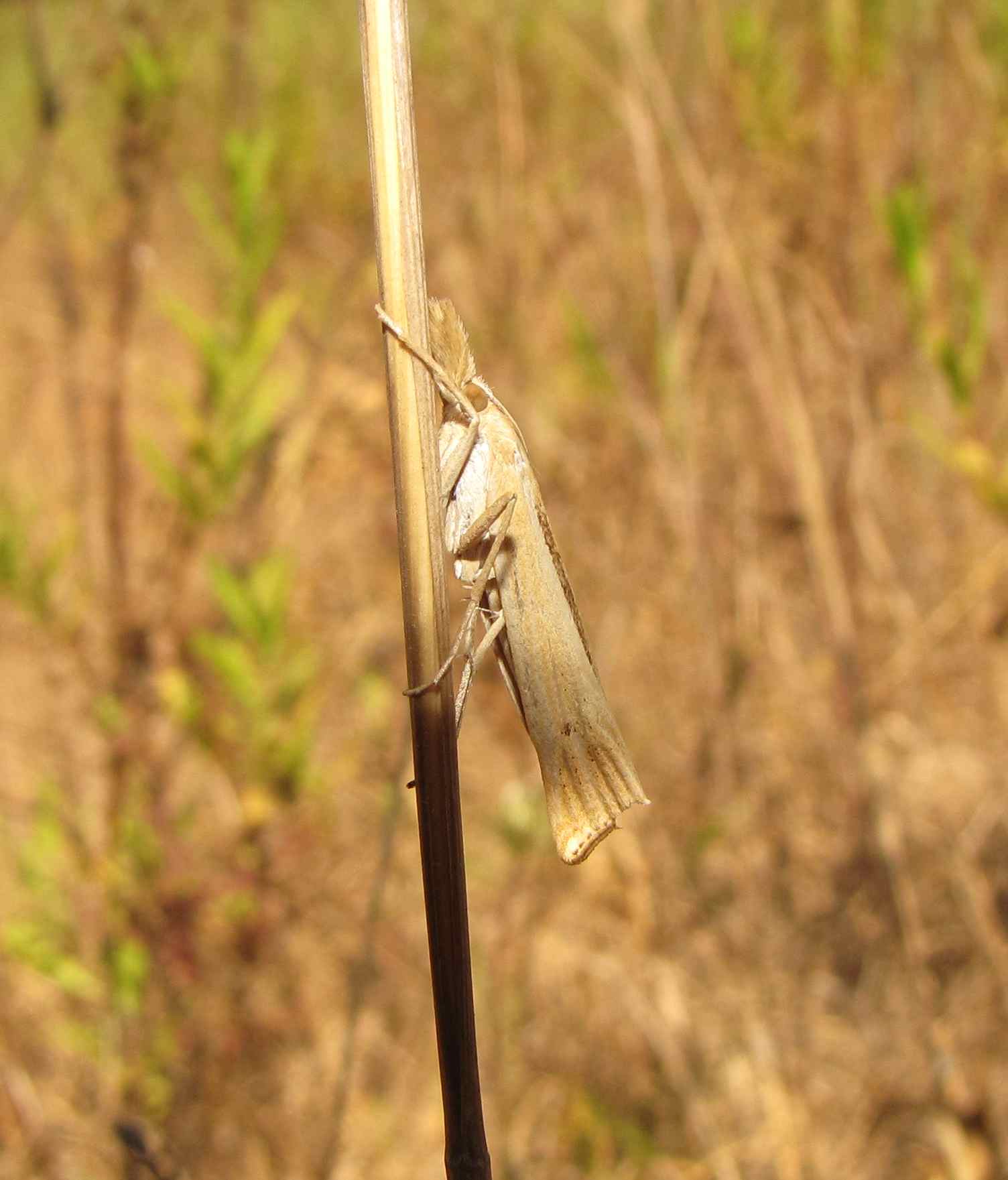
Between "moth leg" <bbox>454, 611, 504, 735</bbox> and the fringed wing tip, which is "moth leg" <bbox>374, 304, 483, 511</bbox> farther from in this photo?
the fringed wing tip

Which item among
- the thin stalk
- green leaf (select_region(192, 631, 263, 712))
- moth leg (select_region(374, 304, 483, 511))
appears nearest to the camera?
the thin stalk

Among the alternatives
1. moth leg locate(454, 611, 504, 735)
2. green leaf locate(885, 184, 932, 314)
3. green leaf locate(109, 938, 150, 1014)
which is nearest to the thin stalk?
moth leg locate(454, 611, 504, 735)

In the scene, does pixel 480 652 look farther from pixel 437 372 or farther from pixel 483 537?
pixel 437 372

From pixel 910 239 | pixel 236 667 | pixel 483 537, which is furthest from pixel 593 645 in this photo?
pixel 483 537

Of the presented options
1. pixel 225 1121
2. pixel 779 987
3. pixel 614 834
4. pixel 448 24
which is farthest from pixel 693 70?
pixel 225 1121

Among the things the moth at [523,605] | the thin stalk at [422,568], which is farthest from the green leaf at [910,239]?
the thin stalk at [422,568]
